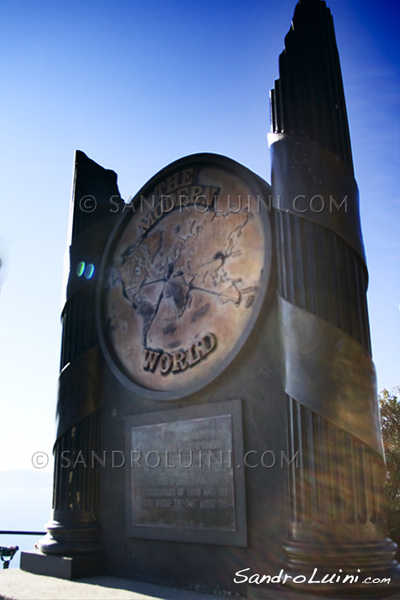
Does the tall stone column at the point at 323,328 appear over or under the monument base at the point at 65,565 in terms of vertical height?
over

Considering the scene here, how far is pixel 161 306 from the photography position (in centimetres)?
626

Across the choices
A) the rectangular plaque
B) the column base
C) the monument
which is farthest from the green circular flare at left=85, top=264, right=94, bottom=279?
the column base

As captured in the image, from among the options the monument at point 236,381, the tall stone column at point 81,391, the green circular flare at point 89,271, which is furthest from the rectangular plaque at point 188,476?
the green circular flare at point 89,271

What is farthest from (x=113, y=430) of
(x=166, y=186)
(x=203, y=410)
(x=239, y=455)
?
(x=166, y=186)

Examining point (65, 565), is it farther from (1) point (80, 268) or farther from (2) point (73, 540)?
(1) point (80, 268)

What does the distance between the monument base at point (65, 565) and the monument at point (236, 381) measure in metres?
0.02

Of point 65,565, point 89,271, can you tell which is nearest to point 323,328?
point 65,565

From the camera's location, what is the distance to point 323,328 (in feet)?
14.6

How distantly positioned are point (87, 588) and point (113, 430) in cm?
166

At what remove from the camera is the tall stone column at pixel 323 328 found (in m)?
4.09

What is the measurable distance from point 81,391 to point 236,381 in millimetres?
2331

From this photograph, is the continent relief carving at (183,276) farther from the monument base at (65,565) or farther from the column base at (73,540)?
the monument base at (65,565)

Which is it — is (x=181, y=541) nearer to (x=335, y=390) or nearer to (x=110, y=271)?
(x=335, y=390)

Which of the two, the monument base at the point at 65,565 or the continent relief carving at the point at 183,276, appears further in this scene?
the monument base at the point at 65,565
